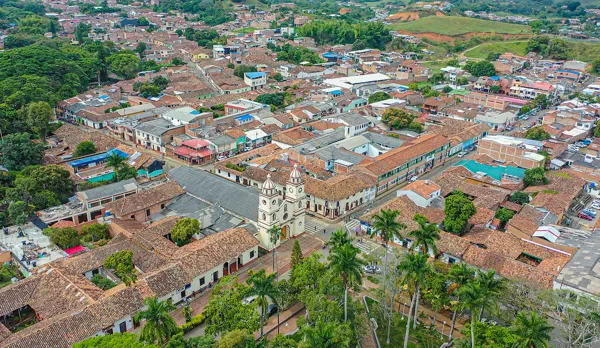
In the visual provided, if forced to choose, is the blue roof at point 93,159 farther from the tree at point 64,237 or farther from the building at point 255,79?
the building at point 255,79

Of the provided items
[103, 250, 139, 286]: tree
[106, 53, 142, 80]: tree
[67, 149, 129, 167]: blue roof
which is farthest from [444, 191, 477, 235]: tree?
[106, 53, 142, 80]: tree

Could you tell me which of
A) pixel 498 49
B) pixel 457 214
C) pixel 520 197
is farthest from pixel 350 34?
pixel 457 214

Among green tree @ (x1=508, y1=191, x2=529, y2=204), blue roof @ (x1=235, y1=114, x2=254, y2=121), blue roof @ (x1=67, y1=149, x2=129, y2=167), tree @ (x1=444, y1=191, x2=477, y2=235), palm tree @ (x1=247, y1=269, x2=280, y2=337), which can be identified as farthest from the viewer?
blue roof @ (x1=235, y1=114, x2=254, y2=121)

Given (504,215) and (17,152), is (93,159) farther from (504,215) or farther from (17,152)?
(504,215)

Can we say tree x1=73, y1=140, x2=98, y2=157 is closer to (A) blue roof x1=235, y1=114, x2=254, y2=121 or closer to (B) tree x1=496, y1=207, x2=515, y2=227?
(A) blue roof x1=235, y1=114, x2=254, y2=121

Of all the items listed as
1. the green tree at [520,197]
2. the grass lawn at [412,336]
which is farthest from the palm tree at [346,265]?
the green tree at [520,197]

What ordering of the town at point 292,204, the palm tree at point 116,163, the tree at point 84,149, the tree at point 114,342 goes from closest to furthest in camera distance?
the tree at point 114,342 < the town at point 292,204 < the palm tree at point 116,163 < the tree at point 84,149
